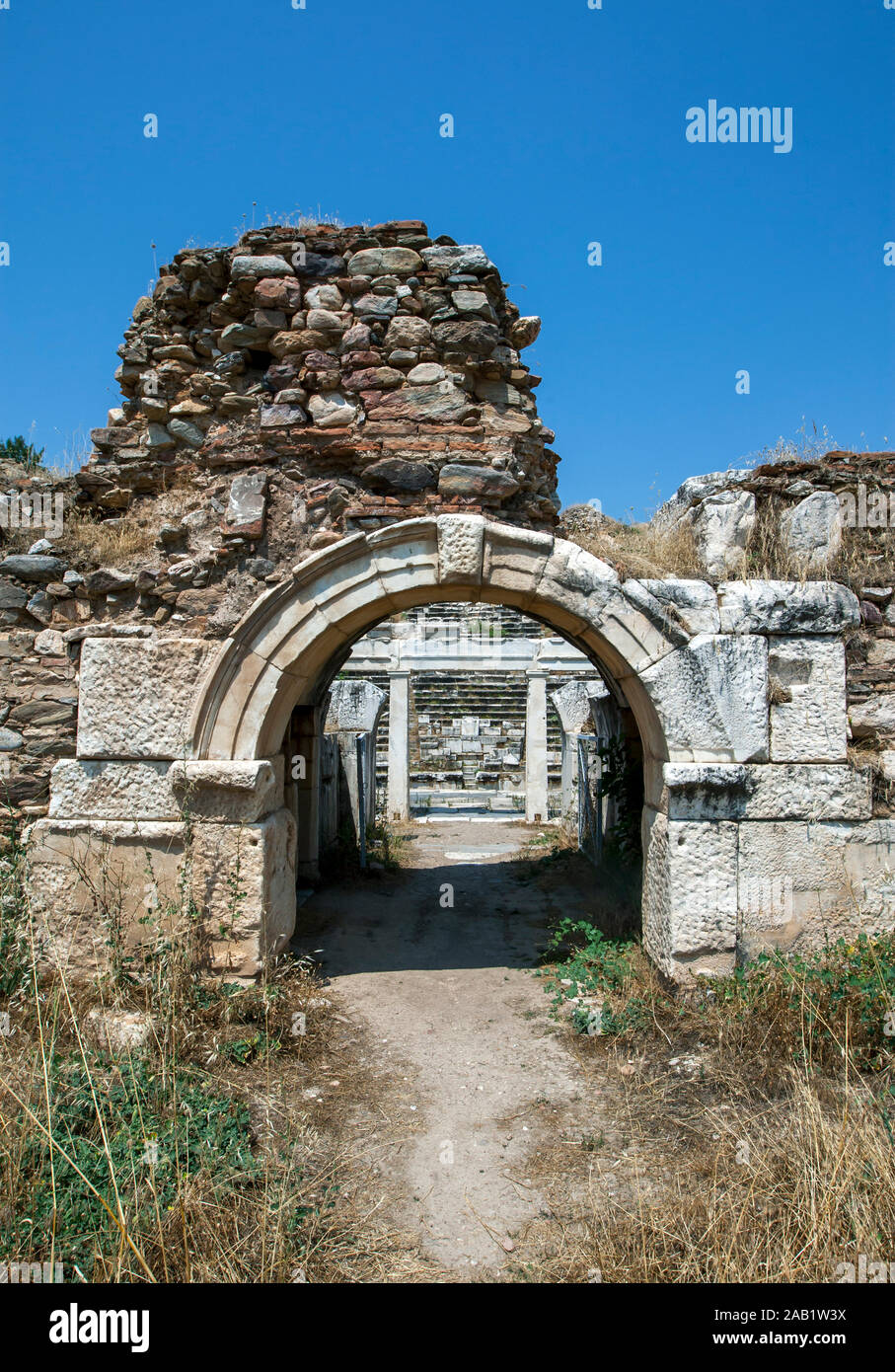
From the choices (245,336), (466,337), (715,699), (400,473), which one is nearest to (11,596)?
(245,336)

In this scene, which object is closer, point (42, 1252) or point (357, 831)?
point (42, 1252)

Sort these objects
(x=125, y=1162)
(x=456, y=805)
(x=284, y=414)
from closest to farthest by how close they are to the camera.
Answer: (x=125, y=1162) < (x=284, y=414) < (x=456, y=805)

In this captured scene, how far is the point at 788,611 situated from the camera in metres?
4.24

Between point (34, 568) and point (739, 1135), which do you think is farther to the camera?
point (34, 568)

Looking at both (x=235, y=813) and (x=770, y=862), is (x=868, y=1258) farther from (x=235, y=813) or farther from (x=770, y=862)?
(x=235, y=813)

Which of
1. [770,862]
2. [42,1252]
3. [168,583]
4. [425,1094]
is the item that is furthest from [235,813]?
[770,862]

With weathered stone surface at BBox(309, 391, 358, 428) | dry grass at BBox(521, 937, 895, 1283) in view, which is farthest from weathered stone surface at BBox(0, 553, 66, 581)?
dry grass at BBox(521, 937, 895, 1283)

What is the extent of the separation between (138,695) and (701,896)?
3.05 metres

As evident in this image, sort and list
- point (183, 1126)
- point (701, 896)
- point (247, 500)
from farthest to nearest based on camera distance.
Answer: point (247, 500)
point (701, 896)
point (183, 1126)

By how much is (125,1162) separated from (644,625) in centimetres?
327

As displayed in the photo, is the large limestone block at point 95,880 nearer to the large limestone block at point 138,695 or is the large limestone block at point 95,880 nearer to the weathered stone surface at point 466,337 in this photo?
the large limestone block at point 138,695

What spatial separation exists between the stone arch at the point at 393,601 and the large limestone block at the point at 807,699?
1.80 ft

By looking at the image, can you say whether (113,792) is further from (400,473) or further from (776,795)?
(776,795)

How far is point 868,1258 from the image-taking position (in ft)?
7.74
